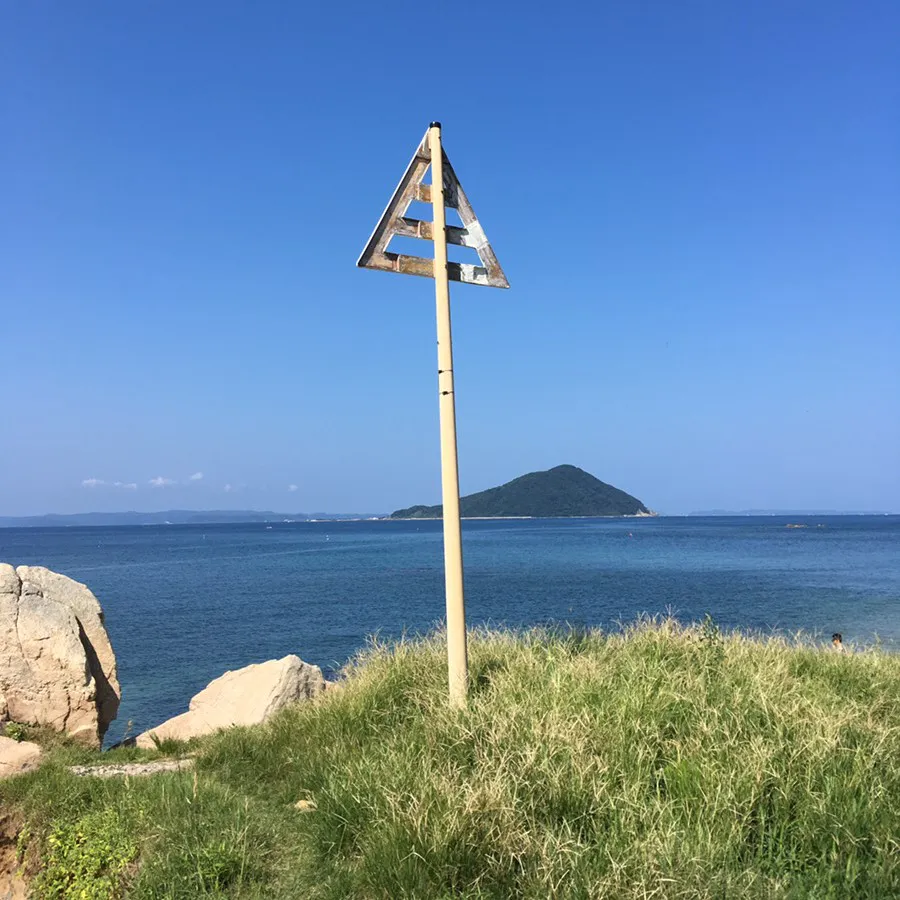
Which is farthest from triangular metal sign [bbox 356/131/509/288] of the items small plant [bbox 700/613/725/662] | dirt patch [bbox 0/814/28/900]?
dirt patch [bbox 0/814/28/900]

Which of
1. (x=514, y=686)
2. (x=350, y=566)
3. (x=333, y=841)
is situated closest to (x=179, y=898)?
(x=333, y=841)

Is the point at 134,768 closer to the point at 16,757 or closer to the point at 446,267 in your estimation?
the point at 16,757

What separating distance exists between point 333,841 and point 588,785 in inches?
63.4

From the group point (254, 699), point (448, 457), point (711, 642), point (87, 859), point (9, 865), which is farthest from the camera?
point (254, 699)

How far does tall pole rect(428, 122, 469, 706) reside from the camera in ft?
19.5

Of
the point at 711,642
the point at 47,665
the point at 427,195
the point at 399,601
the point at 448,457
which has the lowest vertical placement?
the point at 399,601

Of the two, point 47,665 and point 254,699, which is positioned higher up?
point 47,665

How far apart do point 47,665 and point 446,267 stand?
7.03 meters

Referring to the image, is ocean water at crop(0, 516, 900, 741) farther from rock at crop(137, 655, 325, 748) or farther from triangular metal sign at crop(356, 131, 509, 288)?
triangular metal sign at crop(356, 131, 509, 288)

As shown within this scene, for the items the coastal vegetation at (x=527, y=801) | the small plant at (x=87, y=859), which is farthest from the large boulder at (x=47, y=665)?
the small plant at (x=87, y=859)

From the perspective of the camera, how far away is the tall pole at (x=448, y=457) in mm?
5957

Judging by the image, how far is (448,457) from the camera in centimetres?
615

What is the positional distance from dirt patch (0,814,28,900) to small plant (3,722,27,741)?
114 inches

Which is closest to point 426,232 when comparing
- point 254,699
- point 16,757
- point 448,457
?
point 448,457
